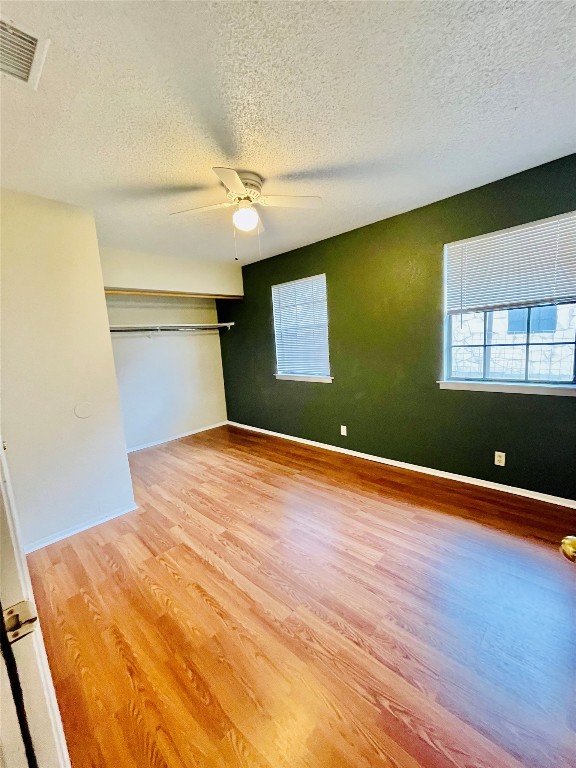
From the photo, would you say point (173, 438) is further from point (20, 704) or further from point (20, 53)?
point (20, 704)

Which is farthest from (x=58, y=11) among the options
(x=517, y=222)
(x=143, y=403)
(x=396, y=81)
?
(x=143, y=403)

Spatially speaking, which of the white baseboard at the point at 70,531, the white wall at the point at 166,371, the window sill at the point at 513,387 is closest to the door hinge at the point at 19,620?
the white baseboard at the point at 70,531

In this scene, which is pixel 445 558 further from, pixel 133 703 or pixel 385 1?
pixel 385 1

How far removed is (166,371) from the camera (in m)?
4.66

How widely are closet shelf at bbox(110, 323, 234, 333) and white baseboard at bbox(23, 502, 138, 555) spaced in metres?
2.28

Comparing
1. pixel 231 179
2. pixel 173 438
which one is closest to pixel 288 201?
pixel 231 179

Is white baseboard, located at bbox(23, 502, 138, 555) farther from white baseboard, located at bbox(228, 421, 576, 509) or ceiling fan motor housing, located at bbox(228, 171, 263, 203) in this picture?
ceiling fan motor housing, located at bbox(228, 171, 263, 203)

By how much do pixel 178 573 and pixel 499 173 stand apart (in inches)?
141

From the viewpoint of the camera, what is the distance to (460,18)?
3.66 feet

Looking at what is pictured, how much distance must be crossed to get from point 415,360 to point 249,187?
6.88 ft

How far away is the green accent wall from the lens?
92.4 inches

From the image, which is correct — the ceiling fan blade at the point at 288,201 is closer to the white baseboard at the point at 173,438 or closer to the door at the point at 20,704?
the door at the point at 20,704

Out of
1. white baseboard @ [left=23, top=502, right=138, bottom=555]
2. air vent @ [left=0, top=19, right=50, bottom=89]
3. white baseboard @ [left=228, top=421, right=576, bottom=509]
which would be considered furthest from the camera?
white baseboard @ [left=228, top=421, right=576, bottom=509]

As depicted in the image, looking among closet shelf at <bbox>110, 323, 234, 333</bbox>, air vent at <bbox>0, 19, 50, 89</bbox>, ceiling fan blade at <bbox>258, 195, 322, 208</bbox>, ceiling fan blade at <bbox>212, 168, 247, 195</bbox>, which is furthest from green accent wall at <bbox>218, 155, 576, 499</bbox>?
air vent at <bbox>0, 19, 50, 89</bbox>
